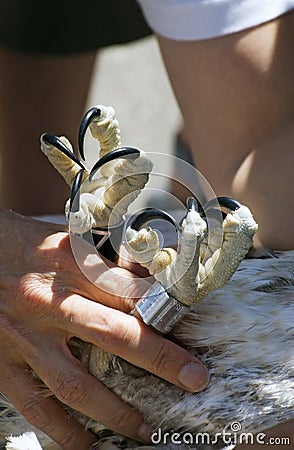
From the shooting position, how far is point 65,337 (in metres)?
1.82

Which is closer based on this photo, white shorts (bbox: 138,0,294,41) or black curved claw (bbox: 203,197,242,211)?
black curved claw (bbox: 203,197,242,211)

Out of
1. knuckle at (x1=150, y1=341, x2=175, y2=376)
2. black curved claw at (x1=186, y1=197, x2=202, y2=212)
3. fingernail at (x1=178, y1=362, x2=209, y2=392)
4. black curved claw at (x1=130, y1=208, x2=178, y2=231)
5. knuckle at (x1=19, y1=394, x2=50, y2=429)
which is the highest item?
black curved claw at (x1=186, y1=197, x2=202, y2=212)

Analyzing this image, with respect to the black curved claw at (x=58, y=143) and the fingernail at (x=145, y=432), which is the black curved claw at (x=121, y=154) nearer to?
the black curved claw at (x=58, y=143)

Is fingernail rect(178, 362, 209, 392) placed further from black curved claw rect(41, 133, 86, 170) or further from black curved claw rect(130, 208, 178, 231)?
black curved claw rect(41, 133, 86, 170)

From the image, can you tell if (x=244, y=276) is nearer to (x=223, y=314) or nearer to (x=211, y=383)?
(x=223, y=314)

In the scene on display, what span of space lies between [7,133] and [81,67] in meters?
0.32

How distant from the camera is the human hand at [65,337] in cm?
175

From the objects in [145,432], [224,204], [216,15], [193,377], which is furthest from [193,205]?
[216,15]

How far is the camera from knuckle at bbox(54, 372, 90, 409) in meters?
1.79

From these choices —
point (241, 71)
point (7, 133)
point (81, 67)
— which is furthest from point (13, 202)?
point (241, 71)

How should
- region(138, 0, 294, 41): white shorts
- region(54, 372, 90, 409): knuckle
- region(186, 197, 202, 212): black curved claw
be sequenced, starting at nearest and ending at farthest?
1. region(186, 197, 202, 212): black curved claw
2. region(54, 372, 90, 409): knuckle
3. region(138, 0, 294, 41): white shorts

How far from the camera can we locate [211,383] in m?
1.77

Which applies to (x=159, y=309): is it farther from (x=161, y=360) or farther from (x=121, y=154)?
(x=121, y=154)

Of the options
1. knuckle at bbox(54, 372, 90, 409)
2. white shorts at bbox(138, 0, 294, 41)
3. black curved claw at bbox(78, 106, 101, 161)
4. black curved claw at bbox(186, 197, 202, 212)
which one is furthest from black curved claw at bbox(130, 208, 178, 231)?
white shorts at bbox(138, 0, 294, 41)
